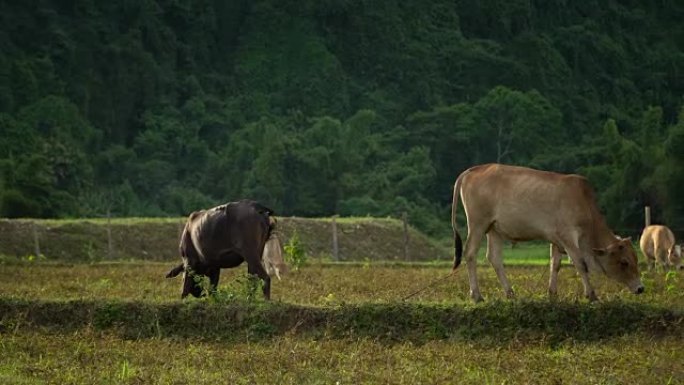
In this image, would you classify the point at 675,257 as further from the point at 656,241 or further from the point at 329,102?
the point at 329,102

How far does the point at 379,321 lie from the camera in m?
12.5

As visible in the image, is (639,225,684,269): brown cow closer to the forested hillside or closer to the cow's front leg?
the cow's front leg

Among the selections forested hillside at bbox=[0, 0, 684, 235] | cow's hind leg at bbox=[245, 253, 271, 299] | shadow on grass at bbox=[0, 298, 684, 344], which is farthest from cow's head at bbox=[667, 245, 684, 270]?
forested hillside at bbox=[0, 0, 684, 235]

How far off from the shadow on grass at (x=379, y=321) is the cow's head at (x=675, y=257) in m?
12.3

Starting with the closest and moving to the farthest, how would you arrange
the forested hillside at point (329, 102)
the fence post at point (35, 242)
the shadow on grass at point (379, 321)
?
the shadow on grass at point (379, 321)
the fence post at point (35, 242)
the forested hillside at point (329, 102)

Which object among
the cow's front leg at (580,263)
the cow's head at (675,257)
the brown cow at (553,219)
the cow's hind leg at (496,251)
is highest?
the brown cow at (553,219)

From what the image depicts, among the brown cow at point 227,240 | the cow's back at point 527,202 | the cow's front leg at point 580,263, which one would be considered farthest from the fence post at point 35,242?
the cow's front leg at point 580,263

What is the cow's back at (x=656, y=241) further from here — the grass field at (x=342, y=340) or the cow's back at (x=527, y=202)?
the cow's back at (x=527, y=202)

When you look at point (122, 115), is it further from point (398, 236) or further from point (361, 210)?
point (398, 236)

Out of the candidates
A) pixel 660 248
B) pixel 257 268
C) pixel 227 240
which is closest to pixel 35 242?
pixel 660 248

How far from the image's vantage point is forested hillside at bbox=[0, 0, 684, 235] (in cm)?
4584

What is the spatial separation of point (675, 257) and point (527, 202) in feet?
38.2

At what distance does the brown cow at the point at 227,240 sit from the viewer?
48.3 feet

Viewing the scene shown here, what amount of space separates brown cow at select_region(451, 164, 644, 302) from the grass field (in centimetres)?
52
